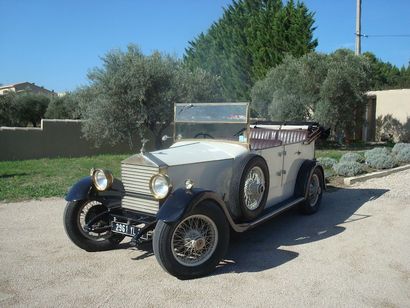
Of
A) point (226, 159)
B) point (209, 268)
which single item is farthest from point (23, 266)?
point (226, 159)

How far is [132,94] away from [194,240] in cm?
985

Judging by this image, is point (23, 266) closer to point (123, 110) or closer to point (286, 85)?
point (123, 110)

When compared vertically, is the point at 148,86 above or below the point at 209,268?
above

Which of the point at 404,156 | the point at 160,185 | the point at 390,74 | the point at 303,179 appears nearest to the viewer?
the point at 160,185

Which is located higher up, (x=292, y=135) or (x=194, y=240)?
(x=292, y=135)

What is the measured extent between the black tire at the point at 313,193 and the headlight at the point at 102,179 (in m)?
3.07

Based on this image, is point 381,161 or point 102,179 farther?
point 381,161

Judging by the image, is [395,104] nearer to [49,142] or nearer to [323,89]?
[323,89]

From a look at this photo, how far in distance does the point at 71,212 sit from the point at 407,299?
11.6ft

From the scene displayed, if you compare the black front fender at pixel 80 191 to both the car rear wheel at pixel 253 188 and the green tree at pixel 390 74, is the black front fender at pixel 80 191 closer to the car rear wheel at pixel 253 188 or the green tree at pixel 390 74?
the car rear wheel at pixel 253 188

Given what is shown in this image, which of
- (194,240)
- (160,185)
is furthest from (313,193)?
(160,185)

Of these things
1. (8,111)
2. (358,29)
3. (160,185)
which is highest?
(358,29)

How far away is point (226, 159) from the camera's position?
4.98m

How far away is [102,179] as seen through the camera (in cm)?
491
